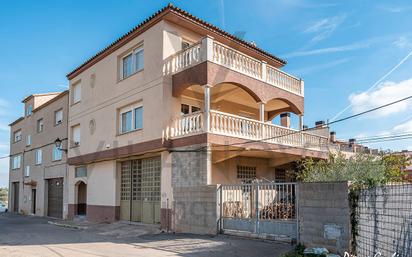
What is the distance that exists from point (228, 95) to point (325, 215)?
9868mm

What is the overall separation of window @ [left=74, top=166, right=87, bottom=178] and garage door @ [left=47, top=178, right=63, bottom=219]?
287cm

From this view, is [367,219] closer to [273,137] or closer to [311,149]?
[273,137]

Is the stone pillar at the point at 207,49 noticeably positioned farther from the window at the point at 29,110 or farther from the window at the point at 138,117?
the window at the point at 29,110

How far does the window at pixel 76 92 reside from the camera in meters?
23.0

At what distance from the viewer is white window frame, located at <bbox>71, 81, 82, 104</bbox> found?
22861mm

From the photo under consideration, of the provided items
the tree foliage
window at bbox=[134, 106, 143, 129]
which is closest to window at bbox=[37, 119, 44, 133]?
window at bbox=[134, 106, 143, 129]

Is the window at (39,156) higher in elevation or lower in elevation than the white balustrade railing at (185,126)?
lower

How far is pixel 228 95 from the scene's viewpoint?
1795 cm

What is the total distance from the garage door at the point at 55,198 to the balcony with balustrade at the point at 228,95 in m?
13.0

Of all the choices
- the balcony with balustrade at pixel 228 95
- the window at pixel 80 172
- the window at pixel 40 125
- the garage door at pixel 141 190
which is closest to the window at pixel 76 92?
the window at pixel 80 172

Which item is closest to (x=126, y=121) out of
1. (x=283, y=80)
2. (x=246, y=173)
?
(x=246, y=173)

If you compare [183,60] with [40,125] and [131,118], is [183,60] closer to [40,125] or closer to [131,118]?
[131,118]

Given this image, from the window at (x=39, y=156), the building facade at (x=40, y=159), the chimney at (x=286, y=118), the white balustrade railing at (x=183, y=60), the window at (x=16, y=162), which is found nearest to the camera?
the white balustrade railing at (x=183, y=60)

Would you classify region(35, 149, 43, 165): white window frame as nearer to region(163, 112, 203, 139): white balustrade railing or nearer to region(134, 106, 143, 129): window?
region(134, 106, 143, 129): window
